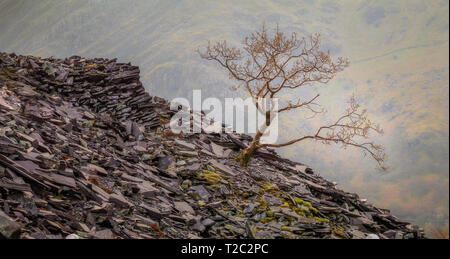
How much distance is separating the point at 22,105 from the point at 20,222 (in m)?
11.5

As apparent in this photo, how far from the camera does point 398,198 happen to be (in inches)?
5226

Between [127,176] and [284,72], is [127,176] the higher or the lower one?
the lower one

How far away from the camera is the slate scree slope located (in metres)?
10.9

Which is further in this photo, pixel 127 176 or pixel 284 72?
pixel 284 72

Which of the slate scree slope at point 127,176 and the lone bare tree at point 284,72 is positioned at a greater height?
the lone bare tree at point 284,72

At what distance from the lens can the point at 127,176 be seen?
1526 cm

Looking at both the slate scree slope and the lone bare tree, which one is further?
the lone bare tree

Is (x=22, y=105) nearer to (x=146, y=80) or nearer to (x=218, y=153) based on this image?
(x=218, y=153)

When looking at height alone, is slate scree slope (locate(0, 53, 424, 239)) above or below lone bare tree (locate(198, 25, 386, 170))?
below

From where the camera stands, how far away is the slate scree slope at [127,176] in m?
10.9

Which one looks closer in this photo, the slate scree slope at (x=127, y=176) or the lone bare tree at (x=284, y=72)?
the slate scree slope at (x=127, y=176)

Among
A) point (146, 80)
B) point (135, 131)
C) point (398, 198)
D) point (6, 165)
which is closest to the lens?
point (6, 165)
